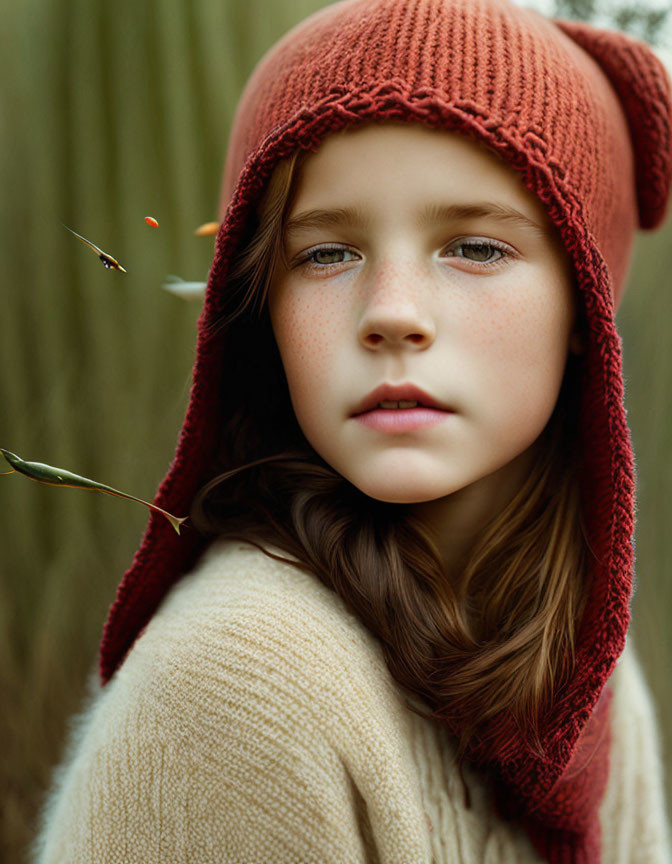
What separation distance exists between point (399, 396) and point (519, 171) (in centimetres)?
25

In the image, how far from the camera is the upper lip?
29.5 inches

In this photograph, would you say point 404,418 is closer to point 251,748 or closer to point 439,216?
point 439,216

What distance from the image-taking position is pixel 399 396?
2.46 feet

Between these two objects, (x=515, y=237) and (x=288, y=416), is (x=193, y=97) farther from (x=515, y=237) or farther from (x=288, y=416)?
(x=515, y=237)

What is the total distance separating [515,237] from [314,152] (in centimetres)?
22

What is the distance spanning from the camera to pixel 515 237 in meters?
0.79

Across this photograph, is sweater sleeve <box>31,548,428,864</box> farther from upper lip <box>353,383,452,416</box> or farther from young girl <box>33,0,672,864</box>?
upper lip <box>353,383,452,416</box>

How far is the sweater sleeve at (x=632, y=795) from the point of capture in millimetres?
1081

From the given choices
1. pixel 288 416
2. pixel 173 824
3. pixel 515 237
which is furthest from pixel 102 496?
pixel 515 237

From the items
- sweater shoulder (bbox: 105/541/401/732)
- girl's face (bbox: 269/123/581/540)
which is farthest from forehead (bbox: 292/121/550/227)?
sweater shoulder (bbox: 105/541/401/732)

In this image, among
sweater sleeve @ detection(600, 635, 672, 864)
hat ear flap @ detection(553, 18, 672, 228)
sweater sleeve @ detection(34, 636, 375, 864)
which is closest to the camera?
sweater sleeve @ detection(34, 636, 375, 864)

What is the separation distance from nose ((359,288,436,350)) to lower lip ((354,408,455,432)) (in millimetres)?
62

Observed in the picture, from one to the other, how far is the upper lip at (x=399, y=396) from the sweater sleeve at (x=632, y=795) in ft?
1.95

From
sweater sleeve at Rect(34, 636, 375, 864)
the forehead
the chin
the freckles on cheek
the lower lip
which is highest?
the forehead
